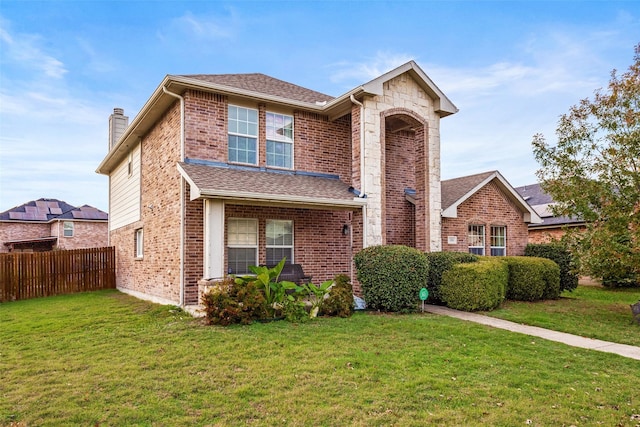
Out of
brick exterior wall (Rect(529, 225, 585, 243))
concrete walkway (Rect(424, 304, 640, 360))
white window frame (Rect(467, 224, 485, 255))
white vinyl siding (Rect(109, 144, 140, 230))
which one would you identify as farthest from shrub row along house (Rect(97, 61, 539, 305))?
brick exterior wall (Rect(529, 225, 585, 243))

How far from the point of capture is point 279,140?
12211 mm

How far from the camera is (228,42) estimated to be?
15.8m

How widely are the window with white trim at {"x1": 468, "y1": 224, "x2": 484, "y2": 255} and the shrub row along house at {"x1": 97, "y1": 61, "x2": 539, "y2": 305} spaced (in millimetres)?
958

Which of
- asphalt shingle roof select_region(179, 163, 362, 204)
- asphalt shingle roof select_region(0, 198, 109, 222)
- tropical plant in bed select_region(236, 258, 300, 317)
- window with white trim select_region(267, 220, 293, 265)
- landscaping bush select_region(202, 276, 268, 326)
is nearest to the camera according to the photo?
landscaping bush select_region(202, 276, 268, 326)

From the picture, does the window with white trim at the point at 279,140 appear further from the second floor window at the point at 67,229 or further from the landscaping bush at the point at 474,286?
the second floor window at the point at 67,229

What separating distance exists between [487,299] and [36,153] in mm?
22432

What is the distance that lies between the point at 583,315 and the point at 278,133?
30.7ft

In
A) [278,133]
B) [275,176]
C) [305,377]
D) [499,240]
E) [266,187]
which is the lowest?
[305,377]

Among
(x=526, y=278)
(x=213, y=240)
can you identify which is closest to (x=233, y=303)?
(x=213, y=240)

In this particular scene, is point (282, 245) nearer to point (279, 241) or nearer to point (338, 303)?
point (279, 241)

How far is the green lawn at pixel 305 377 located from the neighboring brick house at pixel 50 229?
22886 millimetres

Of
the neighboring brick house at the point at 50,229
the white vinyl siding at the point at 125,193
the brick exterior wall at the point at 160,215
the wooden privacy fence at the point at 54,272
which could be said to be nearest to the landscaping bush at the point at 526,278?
the brick exterior wall at the point at 160,215

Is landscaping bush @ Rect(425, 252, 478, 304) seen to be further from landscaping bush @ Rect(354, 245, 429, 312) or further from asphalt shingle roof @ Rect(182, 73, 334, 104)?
asphalt shingle roof @ Rect(182, 73, 334, 104)

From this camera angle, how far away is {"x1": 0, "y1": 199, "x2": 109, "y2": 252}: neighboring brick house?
28422 mm
